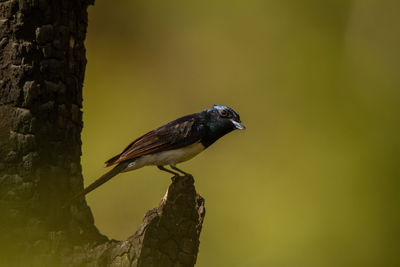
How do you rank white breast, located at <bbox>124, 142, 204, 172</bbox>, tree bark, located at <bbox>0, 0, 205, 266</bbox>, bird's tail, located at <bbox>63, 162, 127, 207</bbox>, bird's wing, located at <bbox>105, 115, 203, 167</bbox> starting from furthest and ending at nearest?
white breast, located at <bbox>124, 142, 204, 172</bbox> → bird's wing, located at <bbox>105, 115, 203, 167</bbox> → bird's tail, located at <bbox>63, 162, 127, 207</bbox> → tree bark, located at <bbox>0, 0, 205, 266</bbox>

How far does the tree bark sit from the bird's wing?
2.62ft

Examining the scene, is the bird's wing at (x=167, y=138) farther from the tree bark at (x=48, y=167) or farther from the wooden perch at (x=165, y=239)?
the wooden perch at (x=165, y=239)

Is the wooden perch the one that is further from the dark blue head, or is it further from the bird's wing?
the dark blue head

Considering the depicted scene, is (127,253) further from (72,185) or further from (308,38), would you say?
(308,38)

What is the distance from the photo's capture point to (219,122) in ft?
16.6

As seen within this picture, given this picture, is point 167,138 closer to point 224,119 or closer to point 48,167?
point 224,119

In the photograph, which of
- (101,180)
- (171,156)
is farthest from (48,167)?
(171,156)

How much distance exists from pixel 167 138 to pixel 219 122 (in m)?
0.58

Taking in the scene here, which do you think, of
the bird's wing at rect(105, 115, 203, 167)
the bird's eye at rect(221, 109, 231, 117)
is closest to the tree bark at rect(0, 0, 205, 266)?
the bird's wing at rect(105, 115, 203, 167)

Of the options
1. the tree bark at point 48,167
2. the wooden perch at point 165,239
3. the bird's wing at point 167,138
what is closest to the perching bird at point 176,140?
the bird's wing at point 167,138

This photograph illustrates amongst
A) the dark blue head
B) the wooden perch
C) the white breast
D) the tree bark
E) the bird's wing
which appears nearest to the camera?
the wooden perch

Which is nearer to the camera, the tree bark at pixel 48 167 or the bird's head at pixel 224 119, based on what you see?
the tree bark at pixel 48 167

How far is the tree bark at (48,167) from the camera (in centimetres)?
336

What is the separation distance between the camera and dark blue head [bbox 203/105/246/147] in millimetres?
5027
